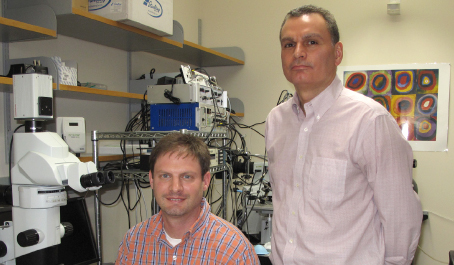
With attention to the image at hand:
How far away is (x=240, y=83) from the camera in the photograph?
3594 mm

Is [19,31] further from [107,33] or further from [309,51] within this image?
[309,51]

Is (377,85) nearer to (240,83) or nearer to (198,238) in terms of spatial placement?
(240,83)

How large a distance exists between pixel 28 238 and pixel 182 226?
0.53 metres

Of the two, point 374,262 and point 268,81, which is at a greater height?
point 268,81

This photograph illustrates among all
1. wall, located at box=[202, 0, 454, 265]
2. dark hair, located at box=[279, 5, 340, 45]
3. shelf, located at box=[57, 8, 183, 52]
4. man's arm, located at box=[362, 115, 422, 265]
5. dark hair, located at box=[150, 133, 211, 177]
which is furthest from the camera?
wall, located at box=[202, 0, 454, 265]

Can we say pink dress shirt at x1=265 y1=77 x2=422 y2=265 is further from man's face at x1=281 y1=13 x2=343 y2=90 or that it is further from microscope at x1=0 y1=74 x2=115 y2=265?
microscope at x1=0 y1=74 x2=115 y2=265

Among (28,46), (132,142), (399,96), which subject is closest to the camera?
(28,46)

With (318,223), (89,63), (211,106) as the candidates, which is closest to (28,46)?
(89,63)

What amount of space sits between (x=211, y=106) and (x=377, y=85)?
1666 millimetres

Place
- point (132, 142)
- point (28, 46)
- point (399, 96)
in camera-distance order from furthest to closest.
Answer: point (399, 96), point (132, 142), point (28, 46)

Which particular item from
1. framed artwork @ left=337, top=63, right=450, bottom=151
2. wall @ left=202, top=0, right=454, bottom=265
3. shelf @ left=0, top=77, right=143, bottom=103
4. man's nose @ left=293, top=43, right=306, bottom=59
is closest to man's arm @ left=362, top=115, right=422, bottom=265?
man's nose @ left=293, top=43, right=306, bottom=59

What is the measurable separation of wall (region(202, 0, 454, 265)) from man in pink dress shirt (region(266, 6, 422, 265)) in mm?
2165

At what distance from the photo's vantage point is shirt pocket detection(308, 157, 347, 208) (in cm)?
113

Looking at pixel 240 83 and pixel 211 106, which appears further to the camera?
pixel 240 83
